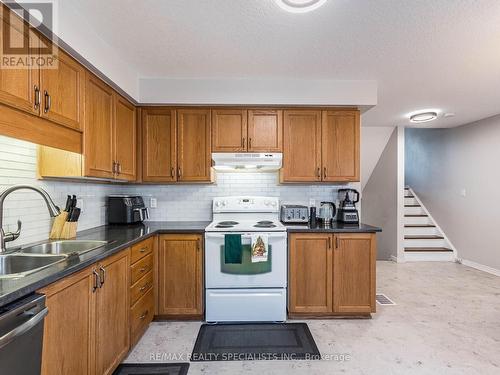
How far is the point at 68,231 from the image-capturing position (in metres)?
2.10

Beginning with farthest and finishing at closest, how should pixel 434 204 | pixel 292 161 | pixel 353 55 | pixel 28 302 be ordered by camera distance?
pixel 434 204
pixel 292 161
pixel 353 55
pixel 28 302

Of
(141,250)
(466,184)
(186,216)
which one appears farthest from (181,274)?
(466,184)

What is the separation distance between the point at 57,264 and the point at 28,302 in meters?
0.35

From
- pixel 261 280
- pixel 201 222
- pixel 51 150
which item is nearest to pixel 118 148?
pixel 51 150

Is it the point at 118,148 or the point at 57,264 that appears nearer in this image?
the point at 57,264

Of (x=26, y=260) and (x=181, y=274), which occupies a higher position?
(x=26, y=260)

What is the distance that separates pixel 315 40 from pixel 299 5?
51 centimetres

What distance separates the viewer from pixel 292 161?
9.78 ft

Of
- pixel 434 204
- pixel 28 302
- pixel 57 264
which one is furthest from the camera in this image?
pixel 434 204

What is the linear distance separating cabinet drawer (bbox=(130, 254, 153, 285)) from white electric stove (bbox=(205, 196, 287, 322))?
20.4 inches

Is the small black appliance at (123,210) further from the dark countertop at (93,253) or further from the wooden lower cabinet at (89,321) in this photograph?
the wooden lower cabinet at (89,321)

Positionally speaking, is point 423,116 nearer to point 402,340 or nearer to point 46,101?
point 402,340

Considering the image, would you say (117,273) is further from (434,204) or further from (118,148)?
(434,204)

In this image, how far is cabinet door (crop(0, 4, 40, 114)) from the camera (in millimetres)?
1337
